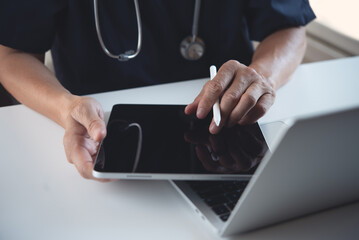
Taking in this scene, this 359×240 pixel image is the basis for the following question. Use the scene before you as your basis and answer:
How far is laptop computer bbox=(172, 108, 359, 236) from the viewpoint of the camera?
12.9 inches

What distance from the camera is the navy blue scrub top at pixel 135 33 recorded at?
0.85 metres

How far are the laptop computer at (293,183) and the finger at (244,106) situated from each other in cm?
13

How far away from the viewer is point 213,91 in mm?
641

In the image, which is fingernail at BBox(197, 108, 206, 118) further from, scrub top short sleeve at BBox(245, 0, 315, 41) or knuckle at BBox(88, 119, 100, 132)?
scrub top short sleeve at BBox(245, 0, 315, 41)

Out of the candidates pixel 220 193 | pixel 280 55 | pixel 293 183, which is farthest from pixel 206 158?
pixel 280 55

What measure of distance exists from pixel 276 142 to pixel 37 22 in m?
0.73

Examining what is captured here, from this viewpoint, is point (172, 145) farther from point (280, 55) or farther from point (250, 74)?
point (280, 55)

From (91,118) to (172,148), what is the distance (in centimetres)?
16

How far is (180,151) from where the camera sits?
1.84 feet

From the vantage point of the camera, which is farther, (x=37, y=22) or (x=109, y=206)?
(x=37, y=22)

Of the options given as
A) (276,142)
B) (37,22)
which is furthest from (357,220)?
(37,22)

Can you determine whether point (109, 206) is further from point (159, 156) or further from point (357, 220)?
point (357, 220)

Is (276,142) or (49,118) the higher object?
(276,142)


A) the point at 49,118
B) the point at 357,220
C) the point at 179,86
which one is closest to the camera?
the point at 357,220
